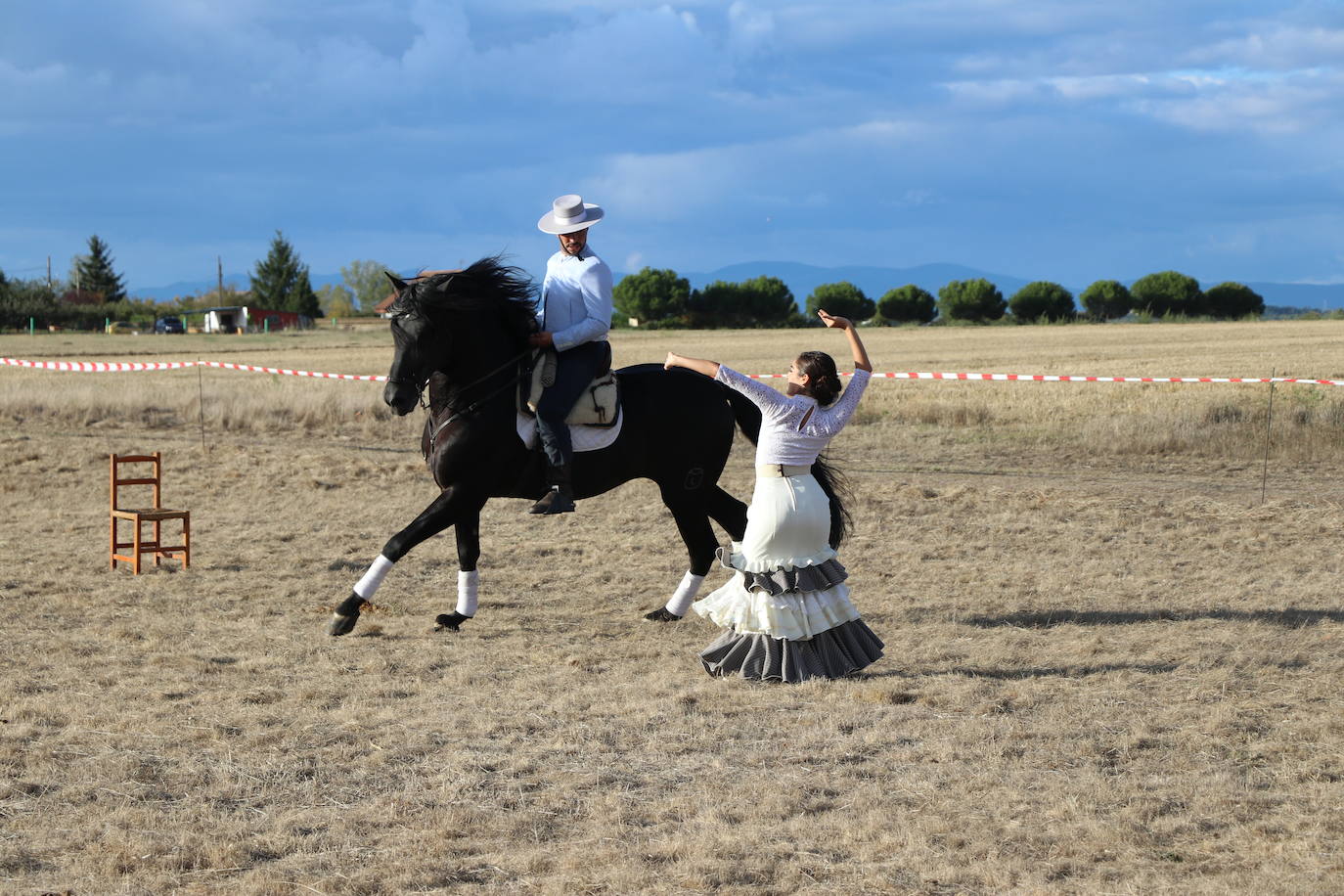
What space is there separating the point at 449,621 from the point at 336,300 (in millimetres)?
141780

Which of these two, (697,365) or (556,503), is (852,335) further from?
(556,503)

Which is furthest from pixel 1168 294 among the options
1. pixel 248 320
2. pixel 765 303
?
pixel 248 320

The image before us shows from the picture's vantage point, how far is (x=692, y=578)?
8555 millimetres

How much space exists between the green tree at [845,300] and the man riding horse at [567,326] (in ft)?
276

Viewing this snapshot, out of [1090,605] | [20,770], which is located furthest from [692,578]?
[20,770]

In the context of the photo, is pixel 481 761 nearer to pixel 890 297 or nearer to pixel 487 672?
pixel 487 672

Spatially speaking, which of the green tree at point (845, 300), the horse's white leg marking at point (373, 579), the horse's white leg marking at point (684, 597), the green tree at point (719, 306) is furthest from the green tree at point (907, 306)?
the horse's white leg marking at point (373, 579)

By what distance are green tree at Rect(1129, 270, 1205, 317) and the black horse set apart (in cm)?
8653

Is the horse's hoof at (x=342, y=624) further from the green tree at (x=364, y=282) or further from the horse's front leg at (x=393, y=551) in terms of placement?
the green tree at (x=364, y=282)

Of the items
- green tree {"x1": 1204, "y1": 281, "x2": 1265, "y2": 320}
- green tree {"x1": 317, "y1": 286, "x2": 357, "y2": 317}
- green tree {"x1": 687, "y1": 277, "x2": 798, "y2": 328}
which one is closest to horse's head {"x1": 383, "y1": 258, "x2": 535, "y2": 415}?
green tree {"x1": 687, "y1": 277, "x2": 798, "y2": 328}

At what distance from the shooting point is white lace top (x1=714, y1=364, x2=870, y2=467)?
683 cm

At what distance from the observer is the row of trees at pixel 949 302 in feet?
292

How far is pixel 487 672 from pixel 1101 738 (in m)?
3.15

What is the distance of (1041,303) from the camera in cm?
8912
